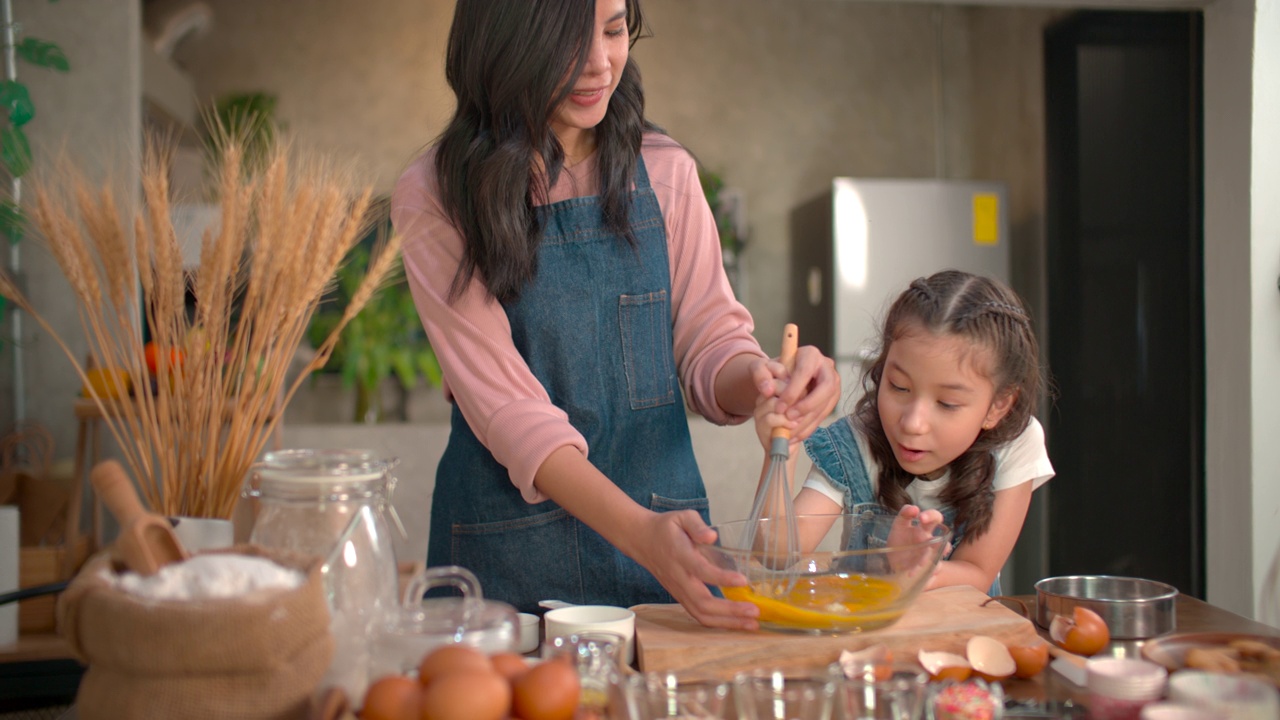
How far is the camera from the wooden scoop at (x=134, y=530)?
2.32 ft

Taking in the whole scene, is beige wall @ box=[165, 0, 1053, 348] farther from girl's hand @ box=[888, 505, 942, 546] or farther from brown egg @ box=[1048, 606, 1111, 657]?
brown egg @ box=[1048, 606, 1111, 657]

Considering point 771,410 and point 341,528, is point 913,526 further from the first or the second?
point 341,528

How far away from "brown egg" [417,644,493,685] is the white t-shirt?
0.85 metres

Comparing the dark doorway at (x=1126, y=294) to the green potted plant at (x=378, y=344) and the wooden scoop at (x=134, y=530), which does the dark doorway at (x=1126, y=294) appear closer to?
the green potted plant at (x=378, y=344)

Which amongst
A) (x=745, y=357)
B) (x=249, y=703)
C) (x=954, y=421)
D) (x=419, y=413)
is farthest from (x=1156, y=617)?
(x=419, y=413)

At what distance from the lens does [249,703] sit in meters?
0.68

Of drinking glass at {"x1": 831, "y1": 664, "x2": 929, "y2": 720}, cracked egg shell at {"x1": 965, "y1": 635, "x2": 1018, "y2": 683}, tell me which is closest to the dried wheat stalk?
drinking glass at {"x1": 831, "y1": 664, "x2": 929, "y2": 720}

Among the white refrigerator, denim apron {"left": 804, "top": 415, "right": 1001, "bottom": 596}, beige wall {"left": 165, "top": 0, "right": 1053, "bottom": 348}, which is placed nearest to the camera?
denim apron {"left": 804, "top": 415, "right": 1001, "bottom": 596}

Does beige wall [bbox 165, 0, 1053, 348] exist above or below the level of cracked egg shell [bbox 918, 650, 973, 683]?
above

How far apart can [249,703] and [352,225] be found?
1.47 ft

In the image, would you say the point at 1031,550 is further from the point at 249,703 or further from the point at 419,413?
the point at 249,703

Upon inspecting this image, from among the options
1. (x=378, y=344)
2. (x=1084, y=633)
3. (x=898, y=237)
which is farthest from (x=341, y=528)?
(x=378, y=344)

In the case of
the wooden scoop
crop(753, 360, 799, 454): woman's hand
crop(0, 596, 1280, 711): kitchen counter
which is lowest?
crop(0, 596, 1280, 711): kitchen counter

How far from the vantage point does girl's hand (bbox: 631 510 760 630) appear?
3.23 ft
